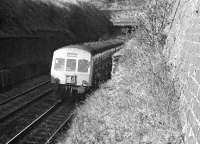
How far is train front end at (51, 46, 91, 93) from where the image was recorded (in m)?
15.3

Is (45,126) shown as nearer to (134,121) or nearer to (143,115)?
(134,121)

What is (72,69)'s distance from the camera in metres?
15.7

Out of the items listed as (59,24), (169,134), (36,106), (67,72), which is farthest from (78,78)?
(59,24)

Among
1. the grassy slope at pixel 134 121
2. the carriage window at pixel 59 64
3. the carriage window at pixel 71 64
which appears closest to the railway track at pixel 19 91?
the carriage window at pixel 59 64

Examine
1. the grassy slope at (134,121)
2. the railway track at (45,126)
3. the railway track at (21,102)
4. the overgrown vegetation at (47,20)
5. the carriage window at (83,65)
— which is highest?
the overgrown vegetation at (47,20)

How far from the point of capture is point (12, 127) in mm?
11727

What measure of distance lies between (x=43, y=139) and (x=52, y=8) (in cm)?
2715

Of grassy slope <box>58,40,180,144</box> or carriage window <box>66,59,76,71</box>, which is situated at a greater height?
carriage window <box>66,59,76,71</box>

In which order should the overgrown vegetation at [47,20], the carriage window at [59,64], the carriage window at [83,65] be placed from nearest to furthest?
the carriage window at [83,65], the carriage window at [59,64], the overgrown vegetation at [47,20]

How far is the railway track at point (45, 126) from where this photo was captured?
34.4ft

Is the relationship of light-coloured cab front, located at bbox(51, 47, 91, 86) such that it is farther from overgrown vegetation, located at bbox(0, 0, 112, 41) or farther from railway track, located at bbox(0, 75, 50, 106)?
overgrown vegetation, located at bbox(0, 0, 112, 41)

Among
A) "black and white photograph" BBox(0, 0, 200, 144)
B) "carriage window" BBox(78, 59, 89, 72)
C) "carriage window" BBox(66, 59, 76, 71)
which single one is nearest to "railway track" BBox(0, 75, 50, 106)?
"black and white photograph" BBox(0, 0, 200, 144)

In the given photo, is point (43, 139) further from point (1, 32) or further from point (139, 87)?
point (1, 32)

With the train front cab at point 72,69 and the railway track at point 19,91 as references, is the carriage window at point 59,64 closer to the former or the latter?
the train front cab at point 72,69
